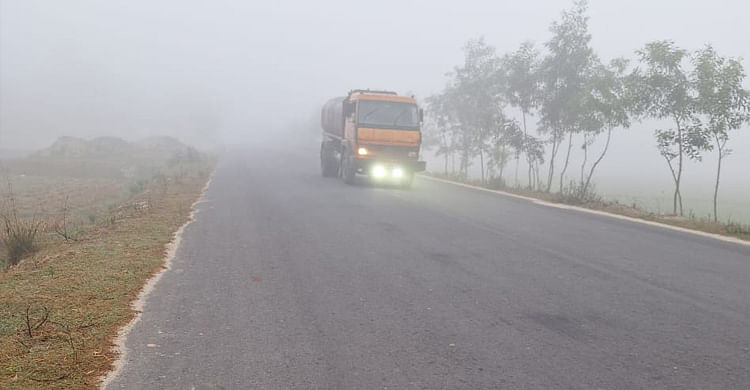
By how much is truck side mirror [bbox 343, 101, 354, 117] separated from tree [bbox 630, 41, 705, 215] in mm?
8974

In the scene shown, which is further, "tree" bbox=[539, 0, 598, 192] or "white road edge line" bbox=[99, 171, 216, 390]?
"tree" bbox=[539, 0, 598, 192]

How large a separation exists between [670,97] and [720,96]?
1.48m

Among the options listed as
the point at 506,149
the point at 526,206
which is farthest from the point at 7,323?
the point at 506,149

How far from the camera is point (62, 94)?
138250 millimetres

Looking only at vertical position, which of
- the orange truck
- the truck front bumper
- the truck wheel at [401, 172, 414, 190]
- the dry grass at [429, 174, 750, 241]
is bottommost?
the dry grass at [429, 174, 750, 241]

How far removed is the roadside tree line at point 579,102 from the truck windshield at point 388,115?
5.24 m

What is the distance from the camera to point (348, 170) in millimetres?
19359

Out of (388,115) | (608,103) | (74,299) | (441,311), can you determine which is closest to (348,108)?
(388,115)

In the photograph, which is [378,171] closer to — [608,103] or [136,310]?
[608,103]

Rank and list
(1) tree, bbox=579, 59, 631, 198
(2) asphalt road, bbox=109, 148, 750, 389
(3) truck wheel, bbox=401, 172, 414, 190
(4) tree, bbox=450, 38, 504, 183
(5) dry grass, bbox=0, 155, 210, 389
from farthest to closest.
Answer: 1. (4) tree, bbox=450, 38, 504, 183
2. (3) truck wheel, bbox=401, 172, 414, 190
3. (1) tree, bbox=579, 59, 631, 198
4. (2) asphalt road, bbox=109, 148, 750, 389
5. (5) dry grass, bbox=0, 155, 210, 389

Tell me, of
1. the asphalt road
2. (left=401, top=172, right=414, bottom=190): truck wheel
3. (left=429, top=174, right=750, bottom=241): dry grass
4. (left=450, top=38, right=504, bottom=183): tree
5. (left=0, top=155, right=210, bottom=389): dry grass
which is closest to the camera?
(left=0, top=155, right=210, bottom=389): dry grass

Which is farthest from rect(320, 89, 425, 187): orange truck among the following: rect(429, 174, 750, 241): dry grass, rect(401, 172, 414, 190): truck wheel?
rect(429, 174, 750, 241): dry grass

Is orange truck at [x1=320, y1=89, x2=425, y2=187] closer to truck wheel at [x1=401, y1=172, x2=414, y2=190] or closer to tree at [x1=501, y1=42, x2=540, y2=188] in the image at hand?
truck wheel at [x1=401, y1=172, x2=414, y2=190]

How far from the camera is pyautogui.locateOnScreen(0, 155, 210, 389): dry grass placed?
3.93 meters
